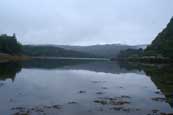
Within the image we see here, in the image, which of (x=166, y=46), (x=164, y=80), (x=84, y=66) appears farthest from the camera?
(x=166, y=46)

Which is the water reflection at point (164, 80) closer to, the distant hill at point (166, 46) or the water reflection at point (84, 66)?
the water reflection at point (84, 66)

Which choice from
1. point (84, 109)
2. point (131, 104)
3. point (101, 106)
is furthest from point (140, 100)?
point (84, 109)

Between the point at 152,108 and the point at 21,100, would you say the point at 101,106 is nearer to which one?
the point at 152,108

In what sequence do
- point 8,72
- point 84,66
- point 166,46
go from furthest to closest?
1. point 166,46
2. point 84,66
3. point 8,72

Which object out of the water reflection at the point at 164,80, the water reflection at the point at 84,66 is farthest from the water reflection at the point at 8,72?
the water reflection at the point at 164,80

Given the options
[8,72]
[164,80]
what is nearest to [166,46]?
[164,80]

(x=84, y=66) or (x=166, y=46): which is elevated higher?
(x=166, y=46)

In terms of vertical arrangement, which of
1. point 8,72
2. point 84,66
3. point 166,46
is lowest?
point 84,66

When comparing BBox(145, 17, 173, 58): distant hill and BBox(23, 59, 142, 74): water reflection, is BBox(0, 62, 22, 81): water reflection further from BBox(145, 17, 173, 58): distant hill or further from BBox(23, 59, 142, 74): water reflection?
BBox(145, 17, 173, 58): distant hill

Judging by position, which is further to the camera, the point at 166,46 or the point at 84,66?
the point at 166,46

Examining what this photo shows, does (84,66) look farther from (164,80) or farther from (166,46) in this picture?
(164,80)

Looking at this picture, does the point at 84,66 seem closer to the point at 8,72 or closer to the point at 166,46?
the point at 166,46

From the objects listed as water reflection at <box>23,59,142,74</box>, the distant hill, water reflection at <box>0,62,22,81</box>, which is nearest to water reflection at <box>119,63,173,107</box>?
water reflection at <box>23,59,142,74</box>

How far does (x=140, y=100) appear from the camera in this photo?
30703 millimetres
